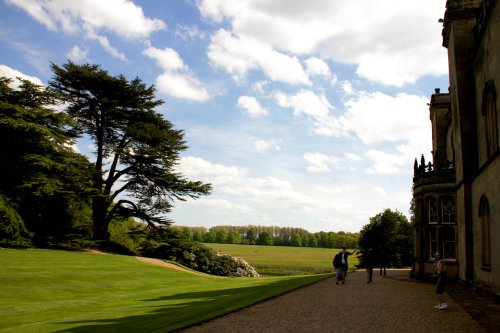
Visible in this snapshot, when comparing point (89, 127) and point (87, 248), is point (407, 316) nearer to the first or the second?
point (87, 248)

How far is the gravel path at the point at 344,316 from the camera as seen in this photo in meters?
7.97

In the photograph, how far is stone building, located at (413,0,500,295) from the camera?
12.9 m

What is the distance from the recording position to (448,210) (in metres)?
19.6

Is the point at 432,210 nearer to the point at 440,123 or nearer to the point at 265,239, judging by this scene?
the point at 440,123

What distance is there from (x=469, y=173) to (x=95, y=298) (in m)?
14.4

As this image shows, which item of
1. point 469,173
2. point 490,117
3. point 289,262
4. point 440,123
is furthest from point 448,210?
point 289,262

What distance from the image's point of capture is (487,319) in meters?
8.82

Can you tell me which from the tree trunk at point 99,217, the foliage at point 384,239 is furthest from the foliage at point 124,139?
the foliage at point 384,239

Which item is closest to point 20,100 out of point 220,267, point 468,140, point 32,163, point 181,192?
point 32,163

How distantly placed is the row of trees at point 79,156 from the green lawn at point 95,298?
17.1 feet

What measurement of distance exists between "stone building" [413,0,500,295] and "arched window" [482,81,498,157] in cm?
3

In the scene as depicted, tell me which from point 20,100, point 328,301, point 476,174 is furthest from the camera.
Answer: point 20,100

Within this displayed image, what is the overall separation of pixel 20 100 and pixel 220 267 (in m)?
18.4

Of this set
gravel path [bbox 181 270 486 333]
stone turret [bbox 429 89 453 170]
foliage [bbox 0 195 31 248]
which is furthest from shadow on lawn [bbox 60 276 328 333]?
stone turret [bbox 429 89 453 170]
